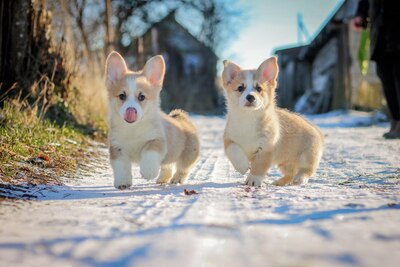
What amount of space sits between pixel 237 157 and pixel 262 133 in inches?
12.8

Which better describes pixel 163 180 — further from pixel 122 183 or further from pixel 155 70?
pixel 155 70

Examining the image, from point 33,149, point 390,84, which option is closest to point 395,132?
point 390,84

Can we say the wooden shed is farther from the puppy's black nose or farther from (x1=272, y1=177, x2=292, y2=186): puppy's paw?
the puppy's black nose

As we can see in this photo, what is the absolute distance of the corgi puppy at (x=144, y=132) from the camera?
3.61 meters

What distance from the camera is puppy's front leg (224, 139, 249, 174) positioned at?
372 centimetres

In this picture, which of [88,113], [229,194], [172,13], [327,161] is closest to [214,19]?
[172,13]

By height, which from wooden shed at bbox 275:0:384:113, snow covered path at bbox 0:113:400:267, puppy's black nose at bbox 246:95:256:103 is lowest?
snow covered path at bbox 0:113:400:267

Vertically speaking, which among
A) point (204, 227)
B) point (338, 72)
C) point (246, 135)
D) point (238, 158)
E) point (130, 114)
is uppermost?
point (338, 72)

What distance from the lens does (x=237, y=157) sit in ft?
12.3

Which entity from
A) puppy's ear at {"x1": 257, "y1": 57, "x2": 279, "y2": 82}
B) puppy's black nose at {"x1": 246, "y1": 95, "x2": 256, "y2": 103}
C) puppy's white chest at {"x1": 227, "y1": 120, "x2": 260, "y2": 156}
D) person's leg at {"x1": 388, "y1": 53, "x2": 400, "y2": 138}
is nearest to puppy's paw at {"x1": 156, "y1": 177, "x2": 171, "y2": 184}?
puppy's white chest at {"x1": 227, "y1": 120, "x2": 260, "y2": 156}

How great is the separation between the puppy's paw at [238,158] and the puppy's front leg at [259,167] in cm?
7

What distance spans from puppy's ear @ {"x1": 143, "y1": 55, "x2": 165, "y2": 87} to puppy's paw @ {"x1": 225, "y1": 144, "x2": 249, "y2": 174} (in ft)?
3.07

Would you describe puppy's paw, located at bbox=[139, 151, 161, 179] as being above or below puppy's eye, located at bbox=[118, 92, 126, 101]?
below

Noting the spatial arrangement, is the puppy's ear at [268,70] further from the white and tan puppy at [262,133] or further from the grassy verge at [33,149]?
the grassy verge at [33,149]
